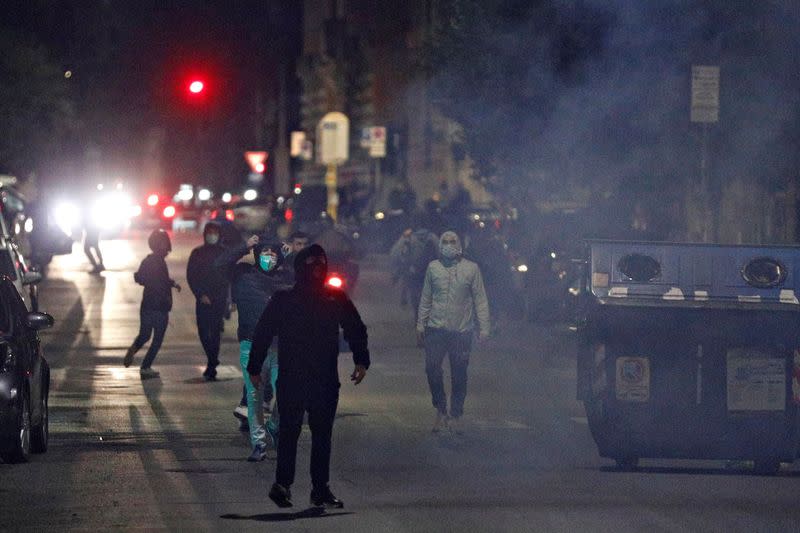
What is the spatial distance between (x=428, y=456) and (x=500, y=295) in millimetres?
11280

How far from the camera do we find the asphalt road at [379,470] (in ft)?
34.8

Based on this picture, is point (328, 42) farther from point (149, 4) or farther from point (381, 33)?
point (149, 4)

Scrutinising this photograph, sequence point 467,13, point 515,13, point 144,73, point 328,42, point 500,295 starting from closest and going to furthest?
point 500,295 < point 515,13 < point 467,13 < point 144,73 < point 328,42

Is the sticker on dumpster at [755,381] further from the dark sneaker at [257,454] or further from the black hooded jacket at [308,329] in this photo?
the dark sneaker at [257,454]

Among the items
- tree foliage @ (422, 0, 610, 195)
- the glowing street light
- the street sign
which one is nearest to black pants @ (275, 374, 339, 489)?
tree foliage @ (422, 0, 610, 195)

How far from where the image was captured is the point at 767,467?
1286 cm

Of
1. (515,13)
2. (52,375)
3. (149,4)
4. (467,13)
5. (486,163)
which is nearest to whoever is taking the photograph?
(52,375)

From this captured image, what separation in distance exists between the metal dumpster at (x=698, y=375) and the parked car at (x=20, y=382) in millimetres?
3926

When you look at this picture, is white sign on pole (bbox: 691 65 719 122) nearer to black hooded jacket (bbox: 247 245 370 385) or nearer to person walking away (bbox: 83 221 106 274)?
Answer: black hooded jacket (bbox: 247 245 370 385)

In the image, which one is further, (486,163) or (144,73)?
(144,73)

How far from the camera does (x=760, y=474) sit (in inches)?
506

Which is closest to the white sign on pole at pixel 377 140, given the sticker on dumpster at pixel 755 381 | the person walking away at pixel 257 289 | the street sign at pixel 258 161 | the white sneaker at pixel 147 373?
the street sign at pixel 258 161

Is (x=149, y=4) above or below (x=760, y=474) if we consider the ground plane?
above

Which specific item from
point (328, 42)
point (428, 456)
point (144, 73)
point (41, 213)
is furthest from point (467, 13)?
point (328, 42)
